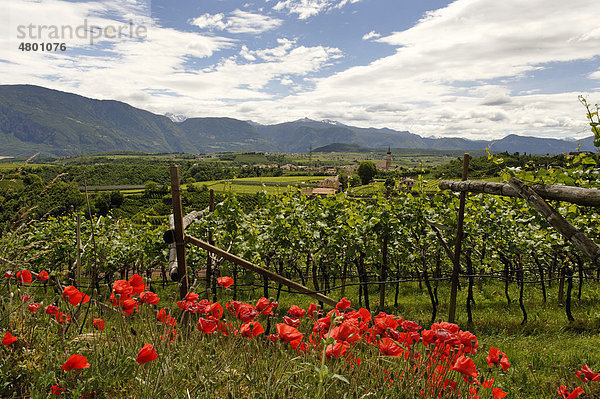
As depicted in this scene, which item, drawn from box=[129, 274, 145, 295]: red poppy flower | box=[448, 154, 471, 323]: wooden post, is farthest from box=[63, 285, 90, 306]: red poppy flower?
box=[448, 154, 471, 323]: wooden post

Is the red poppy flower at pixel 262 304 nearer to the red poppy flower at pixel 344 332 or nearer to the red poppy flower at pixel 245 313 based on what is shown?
the red poppy flower at pixel 245 313

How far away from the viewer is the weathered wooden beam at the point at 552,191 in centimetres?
237

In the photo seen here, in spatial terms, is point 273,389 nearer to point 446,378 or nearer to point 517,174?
point 446,378

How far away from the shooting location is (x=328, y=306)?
212 inches

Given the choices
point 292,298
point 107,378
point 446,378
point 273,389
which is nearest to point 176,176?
point 107,378

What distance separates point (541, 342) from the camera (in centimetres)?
449

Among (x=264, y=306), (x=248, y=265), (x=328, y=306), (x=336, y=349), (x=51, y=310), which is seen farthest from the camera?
(x=328, y=306)

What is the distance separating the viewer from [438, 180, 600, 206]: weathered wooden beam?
2.37 metres

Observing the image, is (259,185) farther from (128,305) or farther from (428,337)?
(428,337)

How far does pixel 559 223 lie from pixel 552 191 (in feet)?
1.15

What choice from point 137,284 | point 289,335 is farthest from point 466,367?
point 137,284

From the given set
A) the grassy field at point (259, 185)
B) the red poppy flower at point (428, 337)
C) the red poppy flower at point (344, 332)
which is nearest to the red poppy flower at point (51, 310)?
the red poppy flower at point (344, 332)

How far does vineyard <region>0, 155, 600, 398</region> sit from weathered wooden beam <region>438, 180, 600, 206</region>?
0.23 meters

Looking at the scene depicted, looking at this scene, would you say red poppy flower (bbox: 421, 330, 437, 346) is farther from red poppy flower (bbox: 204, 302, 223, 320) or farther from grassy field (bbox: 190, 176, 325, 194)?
grassy field (bbox: 190, 176, 325, 194)
